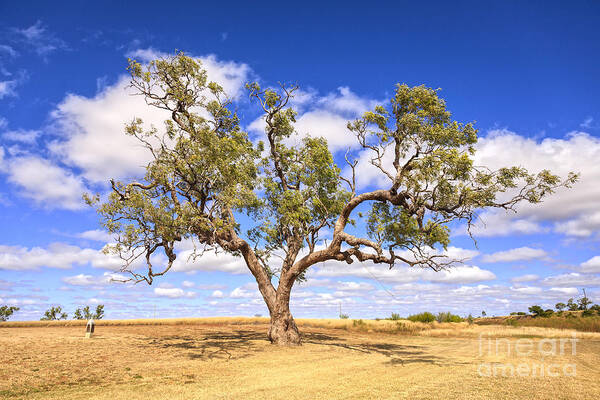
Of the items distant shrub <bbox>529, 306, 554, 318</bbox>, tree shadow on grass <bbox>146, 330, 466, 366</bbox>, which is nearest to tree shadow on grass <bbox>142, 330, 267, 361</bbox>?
tree shadow on grass <bbox>146, 330, 466, 366</bbox>

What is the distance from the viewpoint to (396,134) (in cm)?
2078

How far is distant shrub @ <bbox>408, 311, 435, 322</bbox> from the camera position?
138 feet

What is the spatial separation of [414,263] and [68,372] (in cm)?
1507

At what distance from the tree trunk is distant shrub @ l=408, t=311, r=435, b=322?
2565cm

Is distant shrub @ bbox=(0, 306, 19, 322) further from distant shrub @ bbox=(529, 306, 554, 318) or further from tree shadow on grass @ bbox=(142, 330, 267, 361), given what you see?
distant shrub @ bbox=(529, 306, 554, 318)

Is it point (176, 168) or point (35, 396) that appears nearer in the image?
point (35, 396)

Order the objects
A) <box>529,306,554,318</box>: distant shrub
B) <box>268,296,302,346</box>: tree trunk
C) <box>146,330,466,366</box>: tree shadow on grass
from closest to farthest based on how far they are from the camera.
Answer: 1. <box>146,330,466,366</box>: tree shadow on grass
2. <box>268,296,302,346</box>: tree trunk
3. <box>529,306,554,318</box>: distant shrub

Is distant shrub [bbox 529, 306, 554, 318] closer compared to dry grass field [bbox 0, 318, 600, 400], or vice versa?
dry grass field [bbox 0, 318, 600, 400]

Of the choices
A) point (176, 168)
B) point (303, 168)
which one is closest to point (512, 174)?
point (303, 168)

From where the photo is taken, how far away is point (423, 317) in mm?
42344

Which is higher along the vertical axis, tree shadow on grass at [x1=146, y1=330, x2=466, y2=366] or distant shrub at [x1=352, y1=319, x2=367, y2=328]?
tree shadow on grass at [x1=146, y1=330, x2=466, y2=366]

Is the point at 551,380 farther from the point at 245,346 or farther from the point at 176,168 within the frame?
the point at 176,168

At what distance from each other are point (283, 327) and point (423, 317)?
2688cm

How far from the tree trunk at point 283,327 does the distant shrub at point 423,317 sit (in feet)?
84.2
